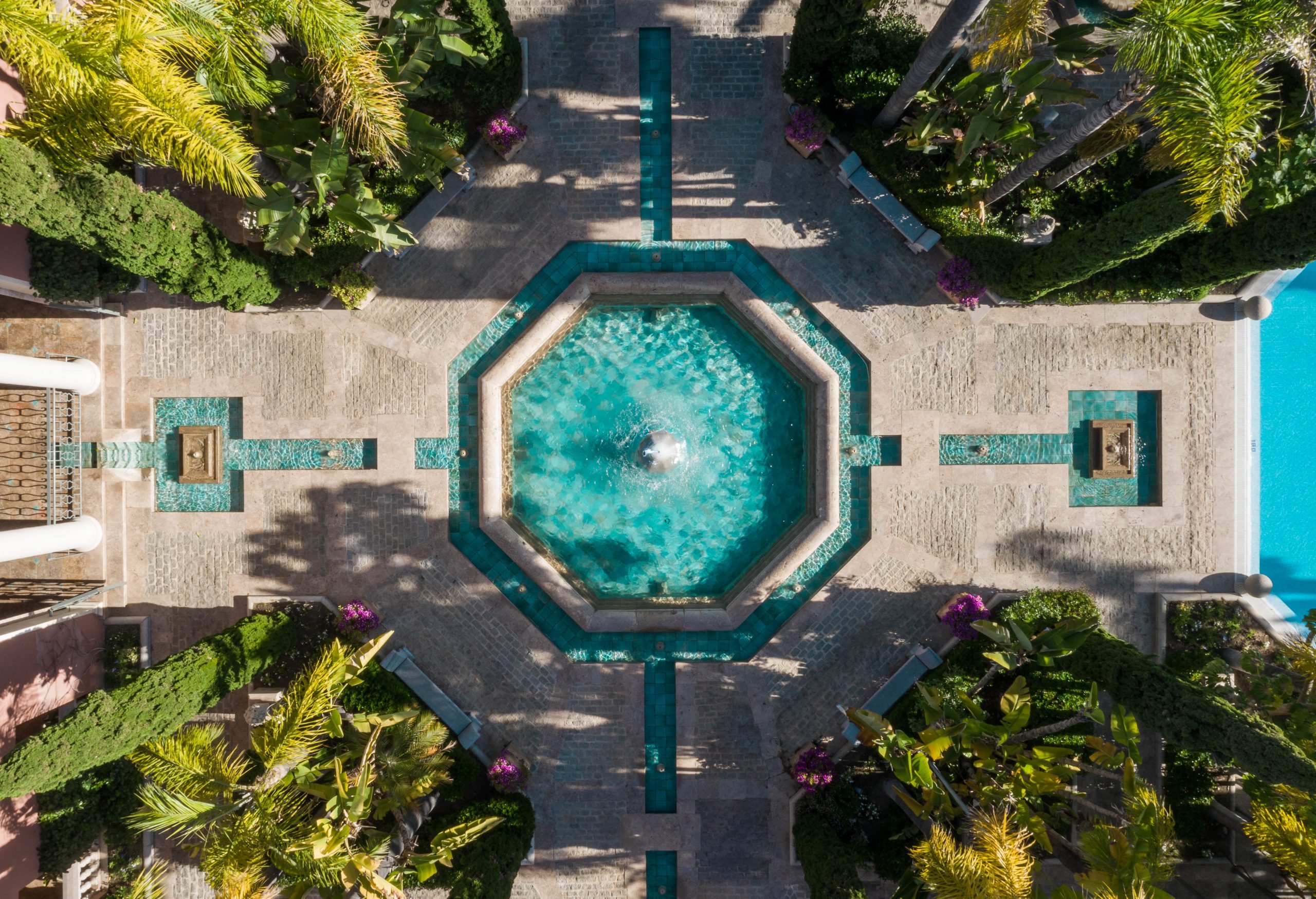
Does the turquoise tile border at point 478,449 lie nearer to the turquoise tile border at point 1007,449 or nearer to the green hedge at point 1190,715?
the turquoise tile border at point 1007,449

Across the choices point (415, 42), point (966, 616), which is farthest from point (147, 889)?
point (966, 616)

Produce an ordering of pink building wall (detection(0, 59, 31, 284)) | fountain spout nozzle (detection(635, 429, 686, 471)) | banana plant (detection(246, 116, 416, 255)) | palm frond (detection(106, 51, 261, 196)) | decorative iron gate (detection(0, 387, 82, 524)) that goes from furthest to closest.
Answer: fountain spout nozzle (detection(635, 429, 686, 471)), decorative iron gate (detection(0, 387, 82, 524)), pink building wall (detection(0, 59, 31, 284)), banana plant (detection(246, 116, 416, 255)), palm frond (detection(106, 51, 261, 196))

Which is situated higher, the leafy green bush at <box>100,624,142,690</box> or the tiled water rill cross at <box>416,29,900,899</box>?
the tiled water rill cross at <box>416,29,900,899</box>

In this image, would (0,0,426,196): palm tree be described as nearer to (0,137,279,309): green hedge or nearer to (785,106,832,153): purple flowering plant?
(0,137,279,309): green hedge

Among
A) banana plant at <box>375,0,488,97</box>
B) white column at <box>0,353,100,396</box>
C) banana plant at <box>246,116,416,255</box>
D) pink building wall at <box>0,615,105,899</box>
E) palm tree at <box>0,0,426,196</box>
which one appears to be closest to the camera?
palm tree at <box>0,0,426,196</box>

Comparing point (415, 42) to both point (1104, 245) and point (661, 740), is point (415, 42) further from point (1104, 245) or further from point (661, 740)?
point (661, 740)

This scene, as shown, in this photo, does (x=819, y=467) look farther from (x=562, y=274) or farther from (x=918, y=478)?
(x=562, y=274)

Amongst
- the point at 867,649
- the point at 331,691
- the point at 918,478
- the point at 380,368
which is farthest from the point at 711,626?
the point at 380,368

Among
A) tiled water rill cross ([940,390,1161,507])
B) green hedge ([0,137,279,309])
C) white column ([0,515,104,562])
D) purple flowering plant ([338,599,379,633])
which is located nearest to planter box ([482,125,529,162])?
green hedge ([0,137,279,309])
